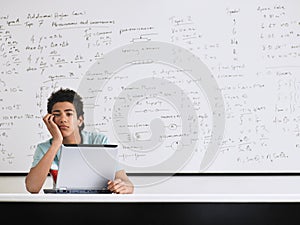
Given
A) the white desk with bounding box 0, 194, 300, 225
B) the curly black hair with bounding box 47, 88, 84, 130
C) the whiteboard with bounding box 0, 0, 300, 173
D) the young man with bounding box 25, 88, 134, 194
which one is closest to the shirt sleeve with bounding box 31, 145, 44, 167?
the young man with bounding box 25, 88, 134, 194

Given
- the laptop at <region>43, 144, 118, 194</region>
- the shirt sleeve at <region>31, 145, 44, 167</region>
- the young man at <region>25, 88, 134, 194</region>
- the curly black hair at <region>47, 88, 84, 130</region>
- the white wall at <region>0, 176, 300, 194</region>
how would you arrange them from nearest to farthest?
the laptop at <region>43, 144, 118, 194</region>
the young man at <region>25, 88, 134, 194</region>
the shirt sleeve at <region>31, 145, 44, 167</region>
the curly black hair at <region>47, 88, 84, 130</region>
the white wall at <region>0, 176, 300, 194</region>

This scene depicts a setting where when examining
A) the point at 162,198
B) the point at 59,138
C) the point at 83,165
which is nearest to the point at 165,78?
the point at 59,138

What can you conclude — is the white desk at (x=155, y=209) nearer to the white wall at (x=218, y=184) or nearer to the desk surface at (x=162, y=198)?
the desk surface at (x=162, y=198)

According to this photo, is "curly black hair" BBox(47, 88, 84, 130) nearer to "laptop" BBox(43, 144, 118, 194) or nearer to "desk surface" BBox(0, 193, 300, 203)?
"laptop" BBox(43, 144, 118, 194)

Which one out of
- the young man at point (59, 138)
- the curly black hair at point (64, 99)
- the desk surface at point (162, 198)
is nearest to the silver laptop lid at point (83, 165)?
the young man at point (59, 138)

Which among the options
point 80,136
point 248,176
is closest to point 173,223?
point 80,136

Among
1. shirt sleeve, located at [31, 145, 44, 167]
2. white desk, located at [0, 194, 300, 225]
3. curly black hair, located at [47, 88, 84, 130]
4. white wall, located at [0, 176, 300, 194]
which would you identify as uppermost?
curly black hair, located at [47, 88, 84, 130]

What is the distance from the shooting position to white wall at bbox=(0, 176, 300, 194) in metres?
2.75

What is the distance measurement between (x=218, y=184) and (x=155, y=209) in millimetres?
1693

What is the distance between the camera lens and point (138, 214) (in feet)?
3.75

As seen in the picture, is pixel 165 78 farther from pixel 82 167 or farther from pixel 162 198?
pixel 162 198

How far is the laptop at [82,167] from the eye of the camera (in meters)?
1.70

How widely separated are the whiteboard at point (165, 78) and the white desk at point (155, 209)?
1638 millimetres

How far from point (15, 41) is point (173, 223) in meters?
2.13
